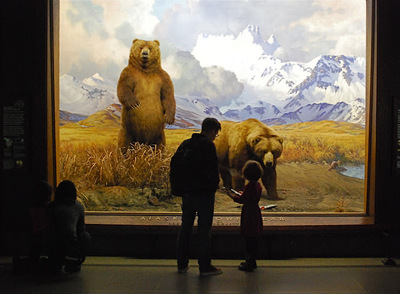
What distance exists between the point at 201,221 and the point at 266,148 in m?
1.80

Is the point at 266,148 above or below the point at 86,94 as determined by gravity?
below

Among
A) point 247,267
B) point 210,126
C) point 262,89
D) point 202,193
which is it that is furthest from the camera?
point 262,89

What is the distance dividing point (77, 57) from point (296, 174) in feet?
10.1

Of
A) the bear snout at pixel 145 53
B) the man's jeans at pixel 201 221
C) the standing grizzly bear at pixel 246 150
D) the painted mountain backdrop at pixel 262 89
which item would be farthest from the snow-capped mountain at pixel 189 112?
the man's jeans at pixel 201 221

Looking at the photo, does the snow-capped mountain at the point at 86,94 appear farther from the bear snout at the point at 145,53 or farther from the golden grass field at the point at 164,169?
the bear snout at the point at 145,53

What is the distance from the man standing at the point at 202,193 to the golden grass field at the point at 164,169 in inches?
52.8

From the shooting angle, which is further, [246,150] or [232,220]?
[246,150]

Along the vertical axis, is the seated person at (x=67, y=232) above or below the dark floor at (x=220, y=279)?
above

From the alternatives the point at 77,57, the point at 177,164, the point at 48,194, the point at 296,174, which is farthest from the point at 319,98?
the point at 48,194

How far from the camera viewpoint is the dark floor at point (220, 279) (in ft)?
12.6

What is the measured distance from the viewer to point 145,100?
5766 millimetres

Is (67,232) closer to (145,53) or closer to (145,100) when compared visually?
(145,100)

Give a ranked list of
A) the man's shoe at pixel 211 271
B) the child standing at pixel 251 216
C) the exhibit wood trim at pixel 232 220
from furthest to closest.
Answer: the exhibit wood trim at pixel 232 220 < the child standing at pixel 251 216 < the man's shoe at pixel 211 271

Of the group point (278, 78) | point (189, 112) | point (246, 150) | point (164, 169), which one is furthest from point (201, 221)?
point (278, 78)
